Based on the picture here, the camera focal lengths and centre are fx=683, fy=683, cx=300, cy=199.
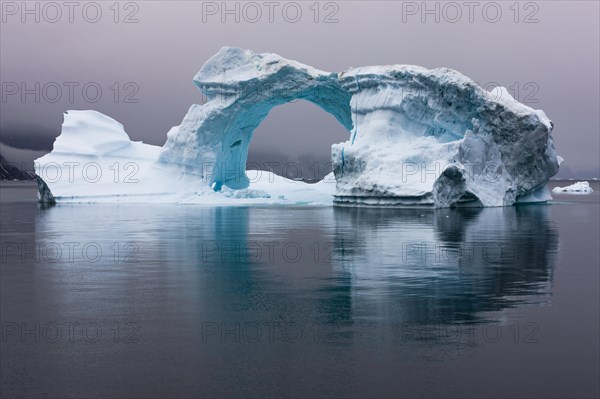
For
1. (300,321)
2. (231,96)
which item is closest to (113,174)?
(231,96)

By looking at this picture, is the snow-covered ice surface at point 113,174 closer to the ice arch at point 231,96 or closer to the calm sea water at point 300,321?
the ice arch at point 231,96

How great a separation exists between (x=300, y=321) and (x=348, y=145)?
82.5ft

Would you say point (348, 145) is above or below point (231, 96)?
below

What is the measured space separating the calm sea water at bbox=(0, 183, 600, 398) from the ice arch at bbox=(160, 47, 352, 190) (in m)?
21.8

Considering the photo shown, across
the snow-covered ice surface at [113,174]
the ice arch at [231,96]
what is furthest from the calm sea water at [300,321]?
the snow-covered ice surface at [113,174]

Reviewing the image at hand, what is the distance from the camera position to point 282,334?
5.42 m

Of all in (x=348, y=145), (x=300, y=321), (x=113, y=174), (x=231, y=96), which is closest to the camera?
(x=300, y=321)

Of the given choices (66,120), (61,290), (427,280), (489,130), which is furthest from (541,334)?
(66,120)

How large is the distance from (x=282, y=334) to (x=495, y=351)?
1.63m

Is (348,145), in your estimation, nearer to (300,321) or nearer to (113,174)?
(113,174)

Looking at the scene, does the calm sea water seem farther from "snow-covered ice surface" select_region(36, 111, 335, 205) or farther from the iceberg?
"snow-covered ice surface" select_region(36, 111, 335, 205)

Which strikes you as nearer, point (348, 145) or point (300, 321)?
point (300, 321)

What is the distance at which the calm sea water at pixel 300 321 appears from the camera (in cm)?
425

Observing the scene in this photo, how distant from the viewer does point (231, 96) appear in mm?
33438
